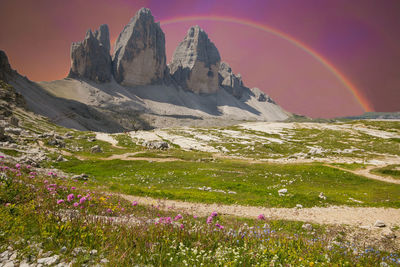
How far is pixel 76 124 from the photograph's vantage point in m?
133

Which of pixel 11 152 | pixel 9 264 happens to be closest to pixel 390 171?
pixel 9 264

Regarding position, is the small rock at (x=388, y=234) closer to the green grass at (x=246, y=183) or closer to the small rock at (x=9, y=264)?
the green grass at (x=246, y=183)

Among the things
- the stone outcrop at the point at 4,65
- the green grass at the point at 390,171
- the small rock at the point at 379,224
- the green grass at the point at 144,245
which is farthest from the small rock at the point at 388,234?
the stone outcrop at the point at 4,65

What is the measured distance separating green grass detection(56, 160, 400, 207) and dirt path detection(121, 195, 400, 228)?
1142mm

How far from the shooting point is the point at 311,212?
1714 cm

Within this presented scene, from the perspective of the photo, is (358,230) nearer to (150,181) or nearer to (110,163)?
(150,181)

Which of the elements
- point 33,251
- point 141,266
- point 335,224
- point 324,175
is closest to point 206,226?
point 141,266

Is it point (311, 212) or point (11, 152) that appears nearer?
point (311, 212)

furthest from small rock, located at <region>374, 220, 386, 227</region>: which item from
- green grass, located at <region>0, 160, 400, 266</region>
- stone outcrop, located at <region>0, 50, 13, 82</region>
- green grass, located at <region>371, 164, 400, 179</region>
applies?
stone outcrop, located at <region>0, 50, 13, 82</region>

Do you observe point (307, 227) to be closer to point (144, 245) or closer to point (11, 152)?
point (144, 245)

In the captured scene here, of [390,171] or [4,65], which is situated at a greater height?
[4,65]

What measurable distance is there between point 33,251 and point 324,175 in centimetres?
3630

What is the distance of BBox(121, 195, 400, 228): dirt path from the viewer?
50.3 ft

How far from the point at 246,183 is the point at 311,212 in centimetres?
1003
